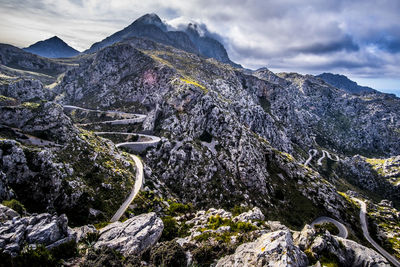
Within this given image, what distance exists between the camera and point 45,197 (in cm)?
4184

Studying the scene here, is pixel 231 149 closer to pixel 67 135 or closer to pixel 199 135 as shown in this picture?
pixel 199 135

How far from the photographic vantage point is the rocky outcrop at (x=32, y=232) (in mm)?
17688

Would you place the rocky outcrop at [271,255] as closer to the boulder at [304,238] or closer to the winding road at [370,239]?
the boulder at [304,238]

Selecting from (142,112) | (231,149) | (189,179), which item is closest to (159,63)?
(142,112)

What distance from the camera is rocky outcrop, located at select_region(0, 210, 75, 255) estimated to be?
17688 mm

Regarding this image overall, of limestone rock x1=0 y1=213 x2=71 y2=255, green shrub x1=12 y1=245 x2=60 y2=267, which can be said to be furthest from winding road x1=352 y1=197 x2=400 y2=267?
limestone rock x1=0 y1=213 x2=71 y2=255

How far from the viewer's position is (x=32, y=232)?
20047 mm

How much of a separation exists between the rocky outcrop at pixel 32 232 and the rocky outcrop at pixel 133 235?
4493 mm

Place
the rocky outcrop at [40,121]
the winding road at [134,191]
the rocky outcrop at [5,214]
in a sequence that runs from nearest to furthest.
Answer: the rocky outcrop at [5,214], the winding road at [134,191], the rocky outcrop at [40,121]

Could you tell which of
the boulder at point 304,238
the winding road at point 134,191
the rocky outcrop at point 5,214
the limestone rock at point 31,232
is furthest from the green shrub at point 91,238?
the boulder at point 304,238

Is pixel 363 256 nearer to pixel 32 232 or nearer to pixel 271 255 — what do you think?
pixel 271 255

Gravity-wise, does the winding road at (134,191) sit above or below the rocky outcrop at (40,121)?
below

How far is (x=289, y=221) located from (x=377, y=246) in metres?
40.0

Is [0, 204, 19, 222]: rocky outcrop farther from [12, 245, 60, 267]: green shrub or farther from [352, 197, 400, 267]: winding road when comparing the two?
[352, 197, 400, 267]: winding road
